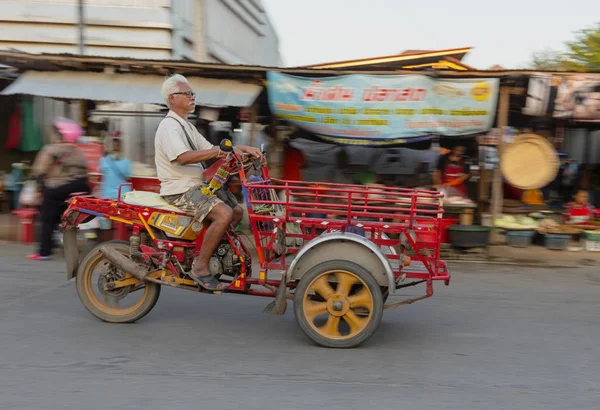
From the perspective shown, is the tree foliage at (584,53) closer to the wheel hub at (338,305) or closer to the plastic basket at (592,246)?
the plastic basket at (592,246)

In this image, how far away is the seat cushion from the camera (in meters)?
4.94

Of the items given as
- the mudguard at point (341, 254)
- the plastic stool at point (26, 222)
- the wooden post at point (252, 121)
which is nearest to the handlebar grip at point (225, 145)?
the mudguard at point (341, 254)

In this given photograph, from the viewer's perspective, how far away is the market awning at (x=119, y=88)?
911 cm

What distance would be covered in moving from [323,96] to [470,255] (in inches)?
122

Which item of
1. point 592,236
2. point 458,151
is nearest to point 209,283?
point 458,151

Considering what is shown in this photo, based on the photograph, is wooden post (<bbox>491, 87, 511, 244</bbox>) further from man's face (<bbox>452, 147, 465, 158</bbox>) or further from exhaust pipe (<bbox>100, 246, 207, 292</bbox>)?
exhaust pipe (<bbox>100, 246, 207, 292</bbox>)

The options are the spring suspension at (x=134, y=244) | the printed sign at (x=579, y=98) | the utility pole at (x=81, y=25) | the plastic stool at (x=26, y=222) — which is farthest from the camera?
the utility pole at (x=81, y=25)

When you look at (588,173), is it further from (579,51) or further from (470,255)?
(579,51)

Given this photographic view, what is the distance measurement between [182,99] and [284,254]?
1.44 meters

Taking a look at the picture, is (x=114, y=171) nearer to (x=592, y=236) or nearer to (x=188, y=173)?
(x=188, y=173)

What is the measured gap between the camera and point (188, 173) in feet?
16.0

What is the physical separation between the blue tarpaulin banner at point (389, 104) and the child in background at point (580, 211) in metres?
2.55

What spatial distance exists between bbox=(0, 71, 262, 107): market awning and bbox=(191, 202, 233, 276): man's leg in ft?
14.5

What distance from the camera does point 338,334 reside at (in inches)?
182
